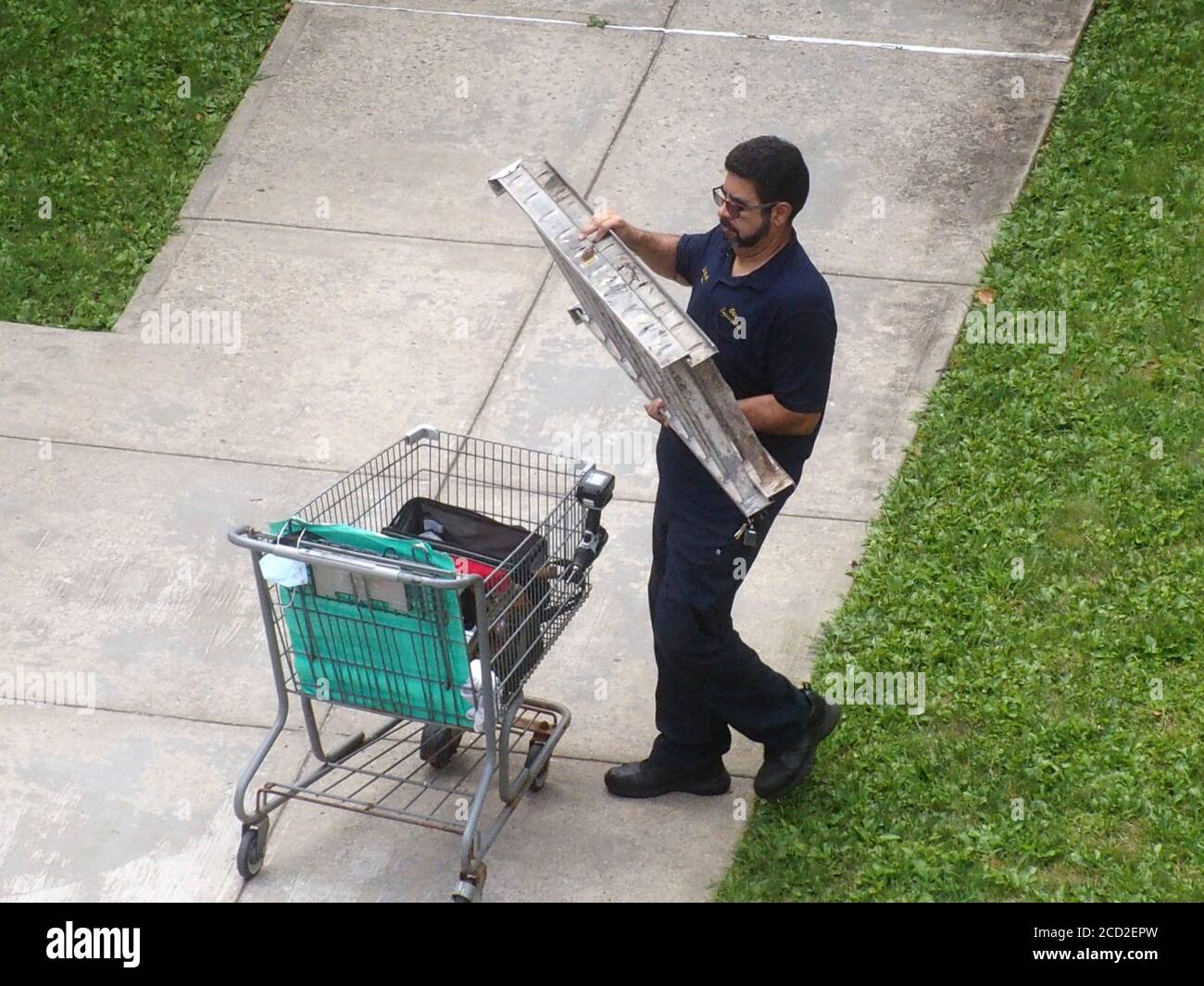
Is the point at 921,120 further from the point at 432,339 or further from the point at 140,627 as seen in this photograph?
the point at 140,627

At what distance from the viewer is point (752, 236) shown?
4902mm

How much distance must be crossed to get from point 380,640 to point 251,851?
861 millimetres

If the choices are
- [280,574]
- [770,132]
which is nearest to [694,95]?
[770,132]

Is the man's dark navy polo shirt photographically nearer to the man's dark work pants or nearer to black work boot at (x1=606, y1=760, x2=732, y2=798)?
the man's dark work pants

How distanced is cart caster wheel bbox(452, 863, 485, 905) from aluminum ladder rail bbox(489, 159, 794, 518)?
4.50 feet

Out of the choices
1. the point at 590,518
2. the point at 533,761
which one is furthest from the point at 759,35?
the point at 533,761

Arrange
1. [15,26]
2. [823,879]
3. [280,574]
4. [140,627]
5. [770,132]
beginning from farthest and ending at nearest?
[15,26] → [770,132] → [140,627] → [823,879] → [280,574]

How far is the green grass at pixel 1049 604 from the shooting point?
5379mm

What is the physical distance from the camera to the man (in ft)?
16.1

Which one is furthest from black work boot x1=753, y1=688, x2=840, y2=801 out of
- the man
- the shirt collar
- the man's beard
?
the man's beard

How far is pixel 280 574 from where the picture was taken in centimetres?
495

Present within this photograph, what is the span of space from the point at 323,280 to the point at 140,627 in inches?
97.1

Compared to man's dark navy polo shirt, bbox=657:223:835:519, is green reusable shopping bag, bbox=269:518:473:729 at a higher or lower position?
lower

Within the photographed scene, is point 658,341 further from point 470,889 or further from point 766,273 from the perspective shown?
point 470,889
